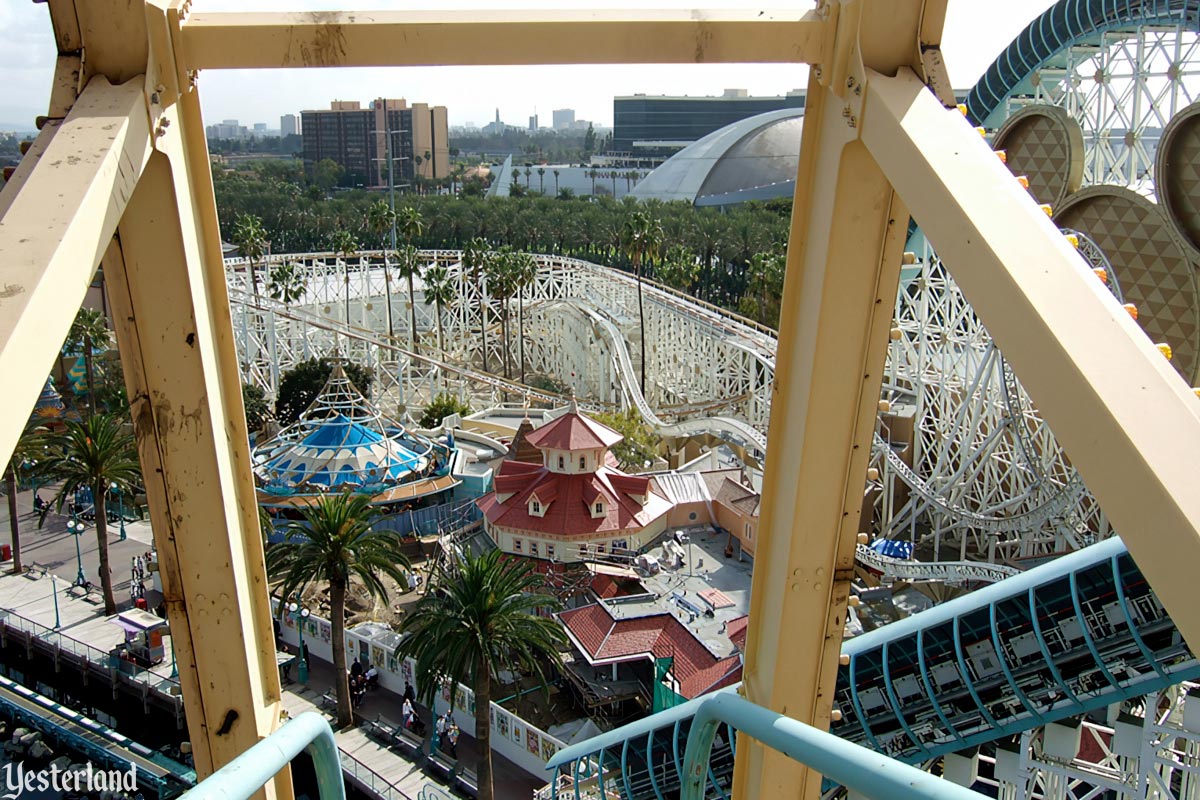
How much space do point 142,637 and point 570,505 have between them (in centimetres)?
902

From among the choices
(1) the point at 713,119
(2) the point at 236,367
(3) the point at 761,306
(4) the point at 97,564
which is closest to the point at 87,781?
(4) the point at 97,564

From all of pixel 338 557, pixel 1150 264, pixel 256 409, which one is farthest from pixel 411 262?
pixel 1150 264

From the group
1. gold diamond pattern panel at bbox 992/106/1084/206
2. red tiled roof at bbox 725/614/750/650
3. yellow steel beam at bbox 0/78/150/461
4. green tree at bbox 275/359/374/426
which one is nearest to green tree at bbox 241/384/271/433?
green tree at bbox 275/359/374/426

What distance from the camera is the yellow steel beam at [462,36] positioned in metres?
2.82

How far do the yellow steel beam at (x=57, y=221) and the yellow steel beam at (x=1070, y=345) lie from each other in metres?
1.89

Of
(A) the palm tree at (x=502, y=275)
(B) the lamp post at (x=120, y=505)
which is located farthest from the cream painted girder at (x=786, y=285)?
(A) the palm tree at (x=502, y=275)

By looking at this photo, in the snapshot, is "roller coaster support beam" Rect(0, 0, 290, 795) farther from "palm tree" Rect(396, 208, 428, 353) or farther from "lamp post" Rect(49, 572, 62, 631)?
"palm tree" Rect(396, 208, 428, 353)

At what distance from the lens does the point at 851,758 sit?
6.47 ft

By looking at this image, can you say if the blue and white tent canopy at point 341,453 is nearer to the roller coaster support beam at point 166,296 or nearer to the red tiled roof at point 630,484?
the red tiled roof at point 630,484

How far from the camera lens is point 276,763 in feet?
6.93

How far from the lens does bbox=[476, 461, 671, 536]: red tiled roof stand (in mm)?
22828

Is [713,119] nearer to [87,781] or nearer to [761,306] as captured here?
[761,306]

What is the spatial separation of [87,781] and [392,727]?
4515mm

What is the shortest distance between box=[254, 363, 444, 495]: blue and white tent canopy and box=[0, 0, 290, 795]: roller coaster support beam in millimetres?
22669
